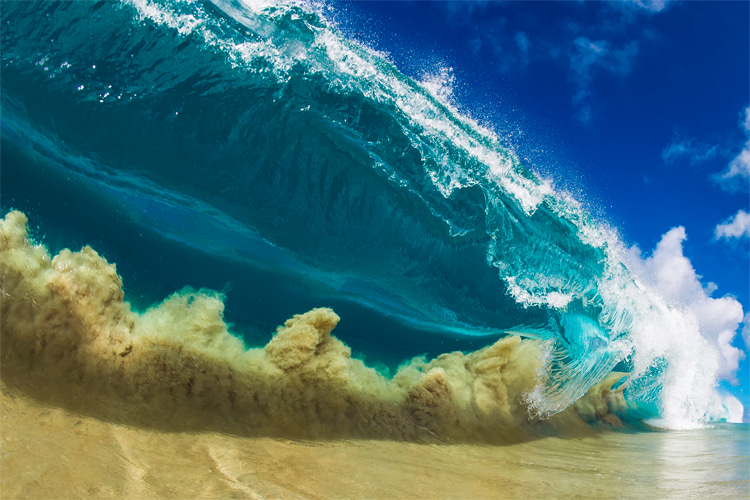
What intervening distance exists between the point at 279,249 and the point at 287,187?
885mm

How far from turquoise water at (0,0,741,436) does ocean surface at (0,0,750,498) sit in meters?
0.02

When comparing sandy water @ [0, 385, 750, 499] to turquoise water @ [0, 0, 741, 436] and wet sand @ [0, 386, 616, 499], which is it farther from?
turquoise water @ [0, 0, 741, 436]

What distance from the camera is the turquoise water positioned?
3.80m

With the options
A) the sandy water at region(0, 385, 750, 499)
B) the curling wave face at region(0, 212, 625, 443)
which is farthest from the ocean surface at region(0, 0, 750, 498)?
the sandy water at region(0, 385, 750, 499)

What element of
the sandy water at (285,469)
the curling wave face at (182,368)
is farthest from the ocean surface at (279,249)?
the sandy water at (285,469)

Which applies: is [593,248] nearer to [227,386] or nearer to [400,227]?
[400,227]

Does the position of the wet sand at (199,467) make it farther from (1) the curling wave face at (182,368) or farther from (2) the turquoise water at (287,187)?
(2) the turquoise water at (287,187)

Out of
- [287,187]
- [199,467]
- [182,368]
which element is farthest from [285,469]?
[287,187]

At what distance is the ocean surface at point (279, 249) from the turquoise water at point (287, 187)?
0.02m

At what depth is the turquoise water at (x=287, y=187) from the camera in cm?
380

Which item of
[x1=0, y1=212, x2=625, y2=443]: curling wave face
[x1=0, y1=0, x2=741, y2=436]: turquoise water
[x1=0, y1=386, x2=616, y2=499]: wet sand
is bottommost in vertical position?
[x1=0, y1=386, x2=616, y2=499]: wet sand

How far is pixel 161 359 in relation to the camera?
9.05 feet

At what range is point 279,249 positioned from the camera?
4875mm

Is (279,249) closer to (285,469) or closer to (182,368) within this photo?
(182,368)
